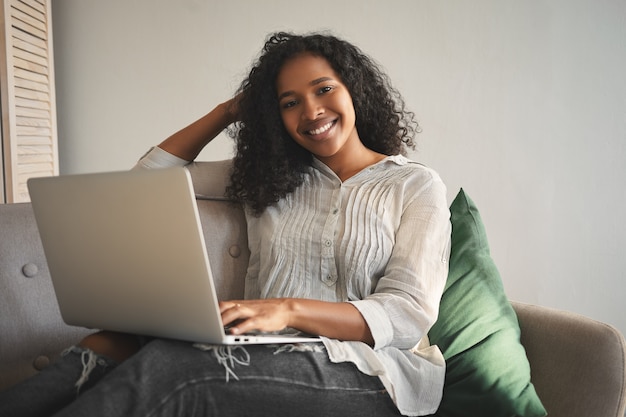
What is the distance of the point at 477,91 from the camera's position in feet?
8.06

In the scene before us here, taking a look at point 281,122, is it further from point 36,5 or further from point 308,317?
point 36,5

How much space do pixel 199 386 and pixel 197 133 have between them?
0.88 m

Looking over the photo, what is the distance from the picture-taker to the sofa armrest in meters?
1.29

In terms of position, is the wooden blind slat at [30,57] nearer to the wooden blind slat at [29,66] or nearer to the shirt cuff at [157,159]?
the wooden blind slat at [29,66]

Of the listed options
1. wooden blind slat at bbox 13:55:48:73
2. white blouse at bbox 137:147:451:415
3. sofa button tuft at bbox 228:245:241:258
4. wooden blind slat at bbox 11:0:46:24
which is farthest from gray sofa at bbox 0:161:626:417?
wooden blind slat at bbox 11:0:46:24

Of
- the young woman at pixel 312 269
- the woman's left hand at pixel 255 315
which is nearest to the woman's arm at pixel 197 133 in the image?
the young woman at pixel 312 269

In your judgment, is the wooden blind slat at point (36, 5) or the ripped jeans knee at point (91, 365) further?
the wooden blind slat at point (36, 5)

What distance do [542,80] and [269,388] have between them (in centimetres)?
175

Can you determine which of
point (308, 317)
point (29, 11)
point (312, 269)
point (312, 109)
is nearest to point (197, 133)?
point (312, 109)

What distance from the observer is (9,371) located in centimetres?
145

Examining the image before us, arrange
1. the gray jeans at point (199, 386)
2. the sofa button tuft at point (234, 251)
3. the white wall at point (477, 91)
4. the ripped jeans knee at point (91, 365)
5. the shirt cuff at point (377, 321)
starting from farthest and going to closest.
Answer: the white wall at point (477, 91) → the sofa button tuft at point (234, 251) → the shirt cuff at point (377, 321) → the ripped jeans knee at point (91, 365) → the gray jeans at point (199, 386)

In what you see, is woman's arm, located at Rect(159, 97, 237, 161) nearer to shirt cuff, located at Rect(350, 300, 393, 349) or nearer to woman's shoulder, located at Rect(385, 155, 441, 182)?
woman's shoulder, located at Rect(385, 155, 441, 182)

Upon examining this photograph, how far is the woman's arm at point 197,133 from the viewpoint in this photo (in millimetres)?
1798

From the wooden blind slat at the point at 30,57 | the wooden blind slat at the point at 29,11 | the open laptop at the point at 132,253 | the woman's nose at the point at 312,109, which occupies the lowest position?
the open laptop at the point at 132,253
